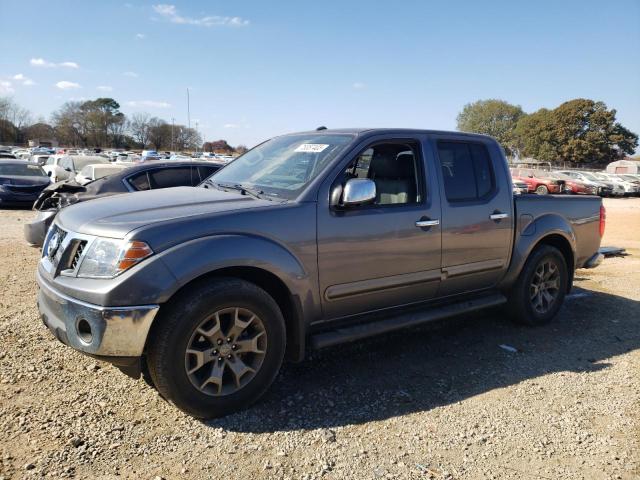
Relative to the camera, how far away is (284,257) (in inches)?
127

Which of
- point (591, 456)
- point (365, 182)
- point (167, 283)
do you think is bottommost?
point (591, 456)

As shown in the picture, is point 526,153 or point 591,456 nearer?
point 591,456

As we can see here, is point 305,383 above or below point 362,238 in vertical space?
below

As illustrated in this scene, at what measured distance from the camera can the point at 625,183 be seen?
3306 centimetres

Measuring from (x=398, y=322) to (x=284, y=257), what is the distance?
1.18 meters

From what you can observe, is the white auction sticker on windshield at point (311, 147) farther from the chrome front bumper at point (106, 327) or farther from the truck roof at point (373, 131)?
the chrome front bumper at point (106, 327)

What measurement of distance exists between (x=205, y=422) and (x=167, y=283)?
3.10ft

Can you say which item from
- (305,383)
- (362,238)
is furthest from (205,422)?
(362,238)

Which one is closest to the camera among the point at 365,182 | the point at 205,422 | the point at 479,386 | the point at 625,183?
the point at 205,422

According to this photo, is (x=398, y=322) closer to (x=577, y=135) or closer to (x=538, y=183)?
(x=538, y=183)

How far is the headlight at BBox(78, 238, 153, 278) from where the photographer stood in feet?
9.13

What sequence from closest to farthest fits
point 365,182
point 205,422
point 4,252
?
point 205,422 < point 365,182 < point 4,252

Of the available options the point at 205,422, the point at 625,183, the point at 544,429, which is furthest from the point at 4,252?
the point at 625,183

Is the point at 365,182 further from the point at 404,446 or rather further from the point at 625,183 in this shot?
the point at 625,183
